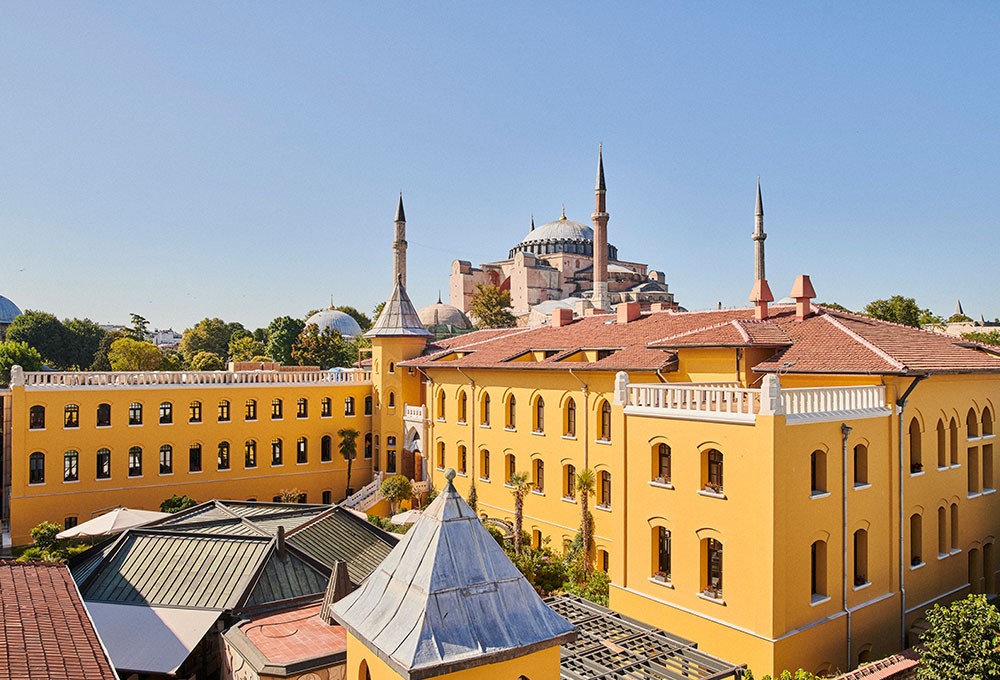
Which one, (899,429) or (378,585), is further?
(899,429)

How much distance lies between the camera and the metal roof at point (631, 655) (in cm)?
1340

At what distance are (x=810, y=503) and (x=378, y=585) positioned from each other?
1088cm

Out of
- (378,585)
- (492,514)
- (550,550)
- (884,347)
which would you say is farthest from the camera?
(492,514)

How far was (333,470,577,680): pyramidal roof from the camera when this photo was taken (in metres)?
7.12

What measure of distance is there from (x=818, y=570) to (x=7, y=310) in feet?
337

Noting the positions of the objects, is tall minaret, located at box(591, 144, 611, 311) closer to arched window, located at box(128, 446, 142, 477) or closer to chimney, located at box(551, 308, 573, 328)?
chimney, located at box(551, 308, 573, 328)

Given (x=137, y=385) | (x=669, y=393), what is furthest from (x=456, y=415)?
(x=669, y=393)

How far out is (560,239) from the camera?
93.1m

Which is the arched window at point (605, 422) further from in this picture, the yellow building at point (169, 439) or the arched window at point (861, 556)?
the yellow building at point (169, 439)

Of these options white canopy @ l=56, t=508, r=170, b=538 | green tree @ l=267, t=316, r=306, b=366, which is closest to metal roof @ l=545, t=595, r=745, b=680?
white canopy @ l=56, t=508, r=170, b=538

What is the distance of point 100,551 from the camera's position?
1859cm

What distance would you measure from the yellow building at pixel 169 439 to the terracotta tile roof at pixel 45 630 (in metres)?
21.4

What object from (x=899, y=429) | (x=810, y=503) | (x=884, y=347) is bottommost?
(x=810, y=503)

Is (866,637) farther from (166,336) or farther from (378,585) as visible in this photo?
(166,336)
